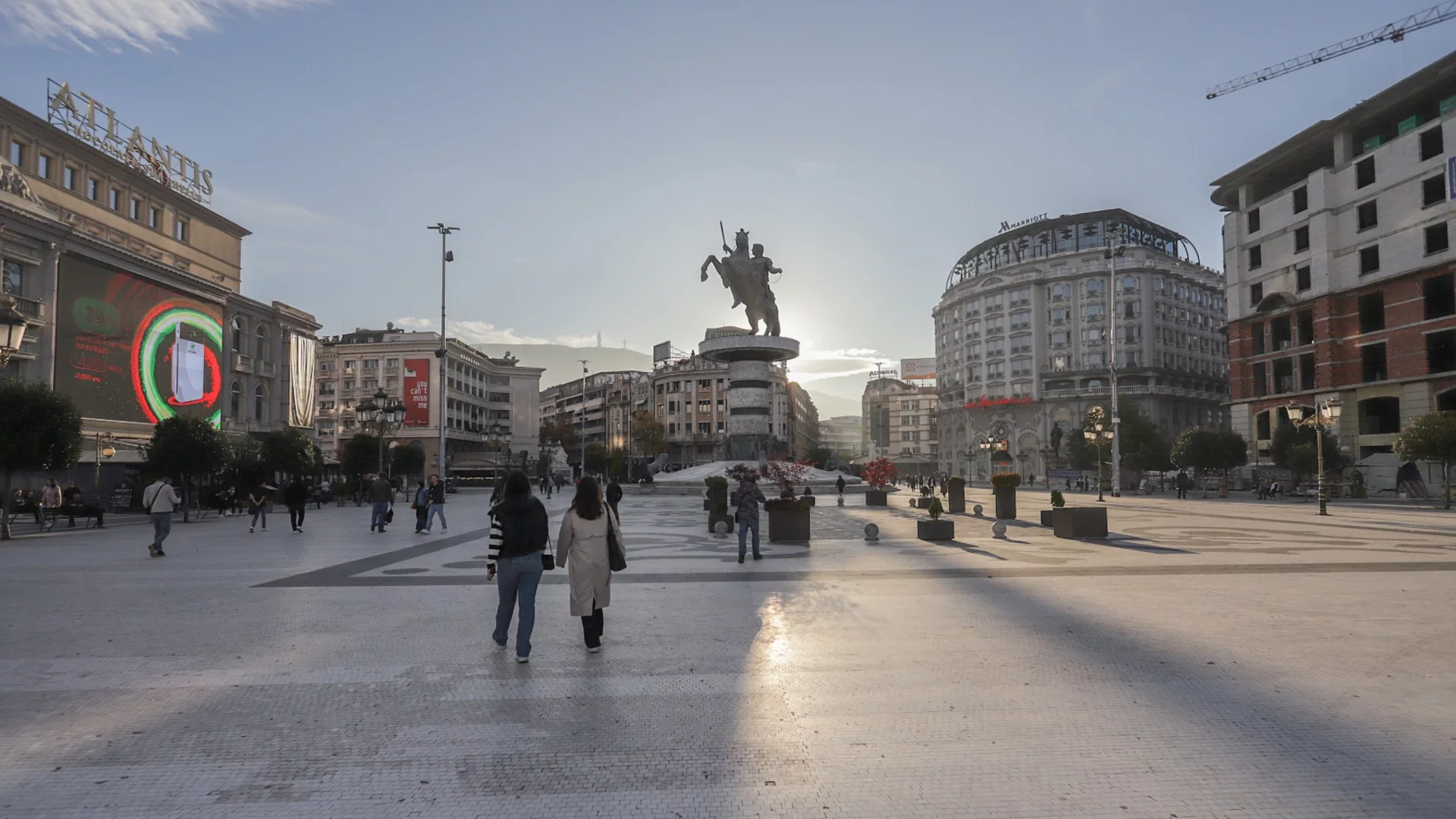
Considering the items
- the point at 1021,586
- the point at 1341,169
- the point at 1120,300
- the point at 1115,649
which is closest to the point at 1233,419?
the point at 1341,169

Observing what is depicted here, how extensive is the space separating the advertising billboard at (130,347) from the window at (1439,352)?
59.6 meters

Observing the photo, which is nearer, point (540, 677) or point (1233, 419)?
point (540, 677)

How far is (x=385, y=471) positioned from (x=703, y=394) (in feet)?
200

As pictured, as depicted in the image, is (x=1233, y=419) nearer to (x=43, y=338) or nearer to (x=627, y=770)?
(x=627, y=770)

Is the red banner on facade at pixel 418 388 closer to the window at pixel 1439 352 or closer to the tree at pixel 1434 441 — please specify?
the tree at pixel 1434 441

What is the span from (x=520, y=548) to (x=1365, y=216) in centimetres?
5817

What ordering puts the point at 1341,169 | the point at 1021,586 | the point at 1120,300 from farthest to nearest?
the point at 1120,300 < the point at 1341,169 < the point at 1021,586

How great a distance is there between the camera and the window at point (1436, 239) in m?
42.5

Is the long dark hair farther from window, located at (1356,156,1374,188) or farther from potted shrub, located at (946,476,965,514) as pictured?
window, located at (1356,156,1374,188)

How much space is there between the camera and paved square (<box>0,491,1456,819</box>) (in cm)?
441

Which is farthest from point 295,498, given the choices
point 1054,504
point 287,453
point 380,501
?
point 1054,504

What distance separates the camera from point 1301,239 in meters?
52.1

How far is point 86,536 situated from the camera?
22469mm

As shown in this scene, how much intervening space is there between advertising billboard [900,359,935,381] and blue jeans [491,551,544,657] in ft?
525
